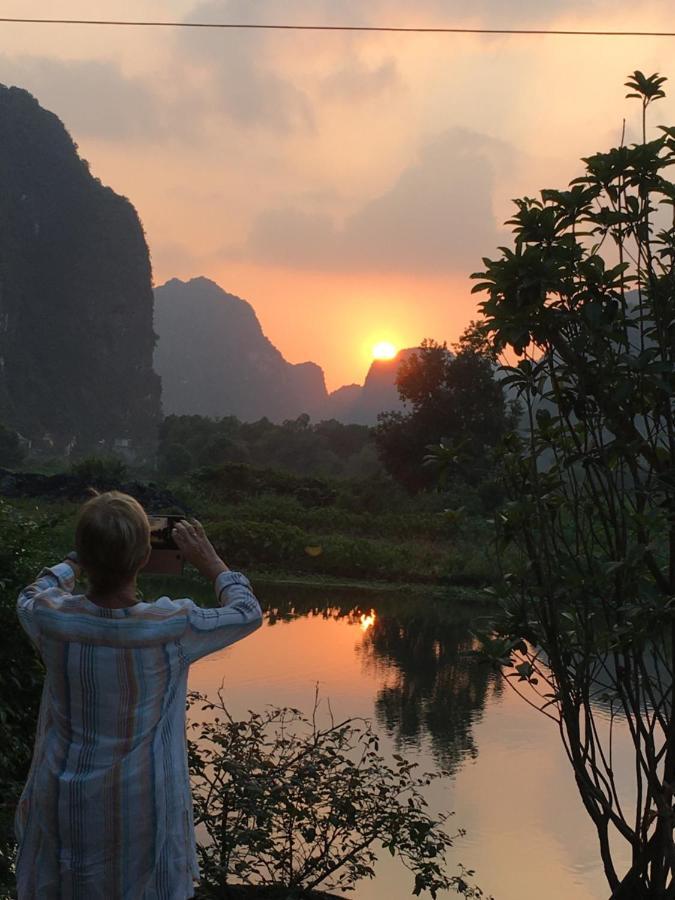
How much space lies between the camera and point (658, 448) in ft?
7.13

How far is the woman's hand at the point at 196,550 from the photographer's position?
1461 millimetres

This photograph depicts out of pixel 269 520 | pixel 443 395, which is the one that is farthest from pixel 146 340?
pixel 269 520

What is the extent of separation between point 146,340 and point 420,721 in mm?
59023

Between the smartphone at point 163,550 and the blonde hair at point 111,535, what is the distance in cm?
15

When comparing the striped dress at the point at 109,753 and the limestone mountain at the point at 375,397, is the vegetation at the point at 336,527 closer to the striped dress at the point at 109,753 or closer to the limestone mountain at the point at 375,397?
the striped dress at the point at 109,753

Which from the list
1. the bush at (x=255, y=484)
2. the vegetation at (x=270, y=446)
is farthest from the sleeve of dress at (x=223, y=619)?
the vegetation at (x=270, y=446)

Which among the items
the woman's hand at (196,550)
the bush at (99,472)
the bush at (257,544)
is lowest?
the bush at (257,544)

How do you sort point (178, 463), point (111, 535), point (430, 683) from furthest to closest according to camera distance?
point (178, 463) < point (430, 683) < point (111, 535)

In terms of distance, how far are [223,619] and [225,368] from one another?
10750 centimetres

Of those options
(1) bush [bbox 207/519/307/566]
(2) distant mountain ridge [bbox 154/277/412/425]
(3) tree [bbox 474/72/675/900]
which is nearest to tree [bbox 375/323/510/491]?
(1) bush [bbox 207/519/307/566]

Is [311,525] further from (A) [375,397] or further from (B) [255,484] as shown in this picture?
(A) [375,397]

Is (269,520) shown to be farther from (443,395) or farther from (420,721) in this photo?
(420,721)

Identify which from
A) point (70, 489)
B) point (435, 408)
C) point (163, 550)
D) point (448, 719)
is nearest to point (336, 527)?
point (70, 489)

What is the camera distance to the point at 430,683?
21.6ft
